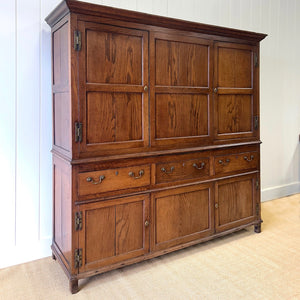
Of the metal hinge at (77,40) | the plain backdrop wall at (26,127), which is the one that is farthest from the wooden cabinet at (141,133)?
the plain backdrop wall at (26,127)

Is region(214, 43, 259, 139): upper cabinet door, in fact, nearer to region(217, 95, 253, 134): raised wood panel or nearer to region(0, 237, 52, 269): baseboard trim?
region(217, 95, 253, 134): raised wood panel

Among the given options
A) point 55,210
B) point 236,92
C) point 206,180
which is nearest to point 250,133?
point 236,92

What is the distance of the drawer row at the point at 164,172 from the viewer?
215 cm

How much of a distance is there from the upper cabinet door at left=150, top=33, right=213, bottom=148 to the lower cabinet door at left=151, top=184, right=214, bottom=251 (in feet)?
1.25

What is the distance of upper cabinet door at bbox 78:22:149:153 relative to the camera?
210cm

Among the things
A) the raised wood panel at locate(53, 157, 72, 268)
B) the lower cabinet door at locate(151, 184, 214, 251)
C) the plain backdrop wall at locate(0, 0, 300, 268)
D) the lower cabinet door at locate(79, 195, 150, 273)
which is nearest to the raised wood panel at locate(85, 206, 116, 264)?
the lower cabinet door at locate(79, 195, 150, 273)

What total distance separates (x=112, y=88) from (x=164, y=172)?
2.38 feet

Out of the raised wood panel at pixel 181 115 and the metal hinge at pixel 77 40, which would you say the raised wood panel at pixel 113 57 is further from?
the raised wood panel at pixel 181 115

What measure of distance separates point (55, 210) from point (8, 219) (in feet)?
1.15

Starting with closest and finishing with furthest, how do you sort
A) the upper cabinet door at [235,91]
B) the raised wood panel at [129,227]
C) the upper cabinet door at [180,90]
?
the raised wood panel at [129,227]
the upper cabinet door at [180,90]
the upper cabinet door at [235,91]

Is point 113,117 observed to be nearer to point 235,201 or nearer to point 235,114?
point 235,114

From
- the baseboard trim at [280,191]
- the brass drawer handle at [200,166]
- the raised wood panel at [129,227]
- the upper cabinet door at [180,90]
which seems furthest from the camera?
the baseboard trim at [280,191]

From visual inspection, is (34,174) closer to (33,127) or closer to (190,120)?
(33,127)

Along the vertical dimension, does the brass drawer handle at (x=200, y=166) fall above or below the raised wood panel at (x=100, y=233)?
above
